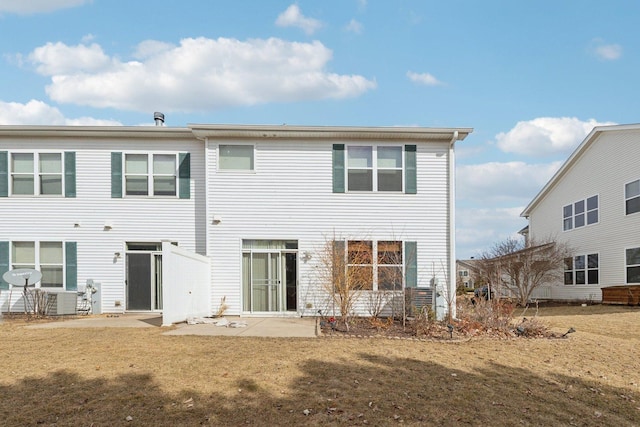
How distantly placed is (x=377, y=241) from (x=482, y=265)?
517 inches

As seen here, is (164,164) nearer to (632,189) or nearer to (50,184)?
(50,184)

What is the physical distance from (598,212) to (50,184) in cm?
2102

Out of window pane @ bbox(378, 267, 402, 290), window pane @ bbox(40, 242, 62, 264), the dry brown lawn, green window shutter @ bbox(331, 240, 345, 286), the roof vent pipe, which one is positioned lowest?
the dry brown lawn

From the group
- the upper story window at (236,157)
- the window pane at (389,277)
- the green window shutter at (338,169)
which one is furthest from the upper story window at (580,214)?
the upper story window at (236,157)

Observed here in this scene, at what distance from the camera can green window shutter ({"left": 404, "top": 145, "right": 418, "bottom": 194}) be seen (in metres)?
12.4

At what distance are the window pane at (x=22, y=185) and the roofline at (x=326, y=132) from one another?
5.10 metres

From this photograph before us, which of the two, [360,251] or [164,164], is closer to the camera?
[360,251]

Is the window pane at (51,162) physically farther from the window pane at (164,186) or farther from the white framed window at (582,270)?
the white framed window at (582,270)

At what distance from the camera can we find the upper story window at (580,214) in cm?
1980

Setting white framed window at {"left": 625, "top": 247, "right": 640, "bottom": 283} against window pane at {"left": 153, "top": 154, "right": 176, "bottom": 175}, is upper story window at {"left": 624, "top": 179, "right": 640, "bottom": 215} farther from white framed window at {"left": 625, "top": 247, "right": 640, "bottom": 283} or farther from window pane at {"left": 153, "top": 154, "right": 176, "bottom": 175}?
window pane at {"left": 153, "top": 154, "right": 176, "bottom": 175}

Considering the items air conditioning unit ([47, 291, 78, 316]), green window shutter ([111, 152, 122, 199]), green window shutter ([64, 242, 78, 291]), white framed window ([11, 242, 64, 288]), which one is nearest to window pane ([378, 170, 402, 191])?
green window shutter ([111, 152, 122, 199])

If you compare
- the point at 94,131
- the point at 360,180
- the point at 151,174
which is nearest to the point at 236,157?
the point at 151,174

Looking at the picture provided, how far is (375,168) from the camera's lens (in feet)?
40.5

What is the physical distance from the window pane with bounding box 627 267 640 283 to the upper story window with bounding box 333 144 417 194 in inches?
435
